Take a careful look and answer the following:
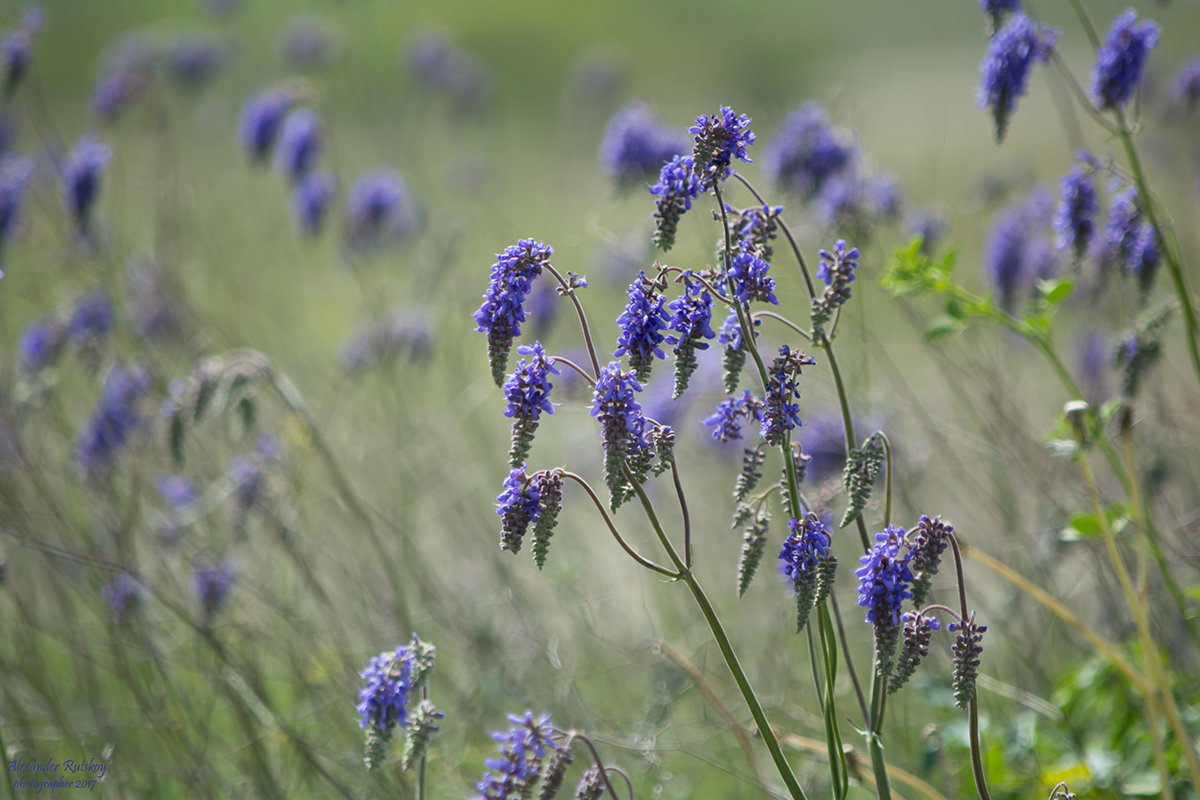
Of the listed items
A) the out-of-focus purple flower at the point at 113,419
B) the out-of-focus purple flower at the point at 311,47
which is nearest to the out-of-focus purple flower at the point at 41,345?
the out-of-focus purple flower at the point at 113,419

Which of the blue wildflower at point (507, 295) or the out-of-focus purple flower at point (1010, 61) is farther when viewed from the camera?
the out-of-focus purple flower at point (1010, 61)

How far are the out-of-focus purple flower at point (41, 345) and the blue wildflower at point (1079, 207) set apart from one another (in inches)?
134

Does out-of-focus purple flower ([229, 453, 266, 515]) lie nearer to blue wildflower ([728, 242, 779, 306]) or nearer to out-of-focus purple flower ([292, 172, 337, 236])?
out-of-focus purple flower ([292, 172, 337, 236])

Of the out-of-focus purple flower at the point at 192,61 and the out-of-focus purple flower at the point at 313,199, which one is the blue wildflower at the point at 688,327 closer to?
the out-of-focus purple flower at the point at 313,199

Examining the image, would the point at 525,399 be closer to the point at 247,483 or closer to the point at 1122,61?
the point at 1122,61

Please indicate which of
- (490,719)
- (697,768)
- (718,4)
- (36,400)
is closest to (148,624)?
(36,400)

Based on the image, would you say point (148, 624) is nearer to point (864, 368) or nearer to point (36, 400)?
point (36, 400)

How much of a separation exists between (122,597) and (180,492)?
3.27 ft

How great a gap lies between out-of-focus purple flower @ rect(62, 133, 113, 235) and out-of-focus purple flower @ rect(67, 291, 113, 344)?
344mm

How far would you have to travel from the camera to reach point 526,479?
1.54 meters

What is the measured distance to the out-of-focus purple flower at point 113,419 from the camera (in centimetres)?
374

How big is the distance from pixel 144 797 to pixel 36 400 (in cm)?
144

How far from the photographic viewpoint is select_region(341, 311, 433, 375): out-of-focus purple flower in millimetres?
4375

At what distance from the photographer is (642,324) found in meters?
1.50
